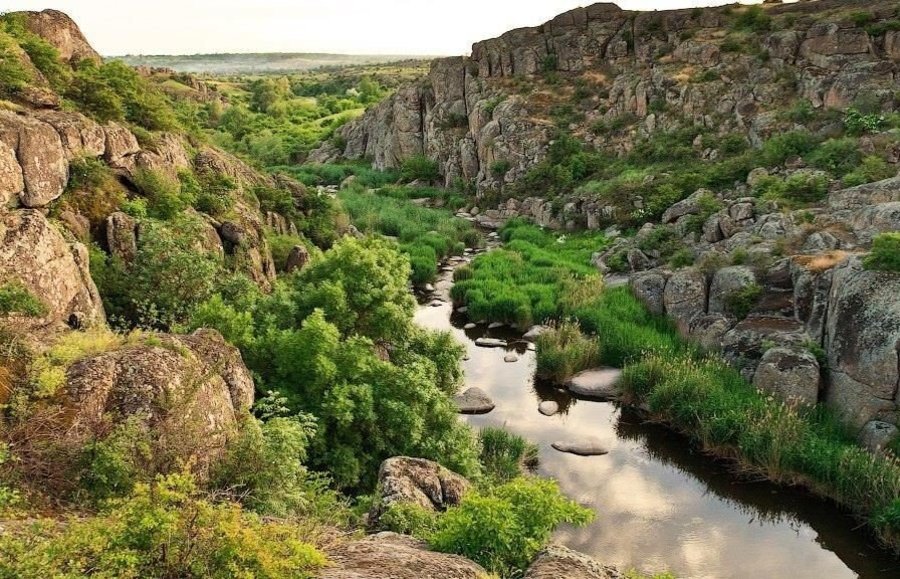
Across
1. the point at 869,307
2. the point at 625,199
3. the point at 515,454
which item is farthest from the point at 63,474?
the point at 625,199

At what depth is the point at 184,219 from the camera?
2192 centimetres

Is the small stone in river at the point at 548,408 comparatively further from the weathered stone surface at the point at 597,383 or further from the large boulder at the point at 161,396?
the large boulder at the point at 161,396

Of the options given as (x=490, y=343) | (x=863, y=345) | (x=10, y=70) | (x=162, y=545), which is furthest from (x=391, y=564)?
(x=490, y=343)

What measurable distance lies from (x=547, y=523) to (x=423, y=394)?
5.83m

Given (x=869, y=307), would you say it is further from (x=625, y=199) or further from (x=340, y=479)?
(x=625, y=199)

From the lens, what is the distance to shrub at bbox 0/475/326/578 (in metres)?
6.53

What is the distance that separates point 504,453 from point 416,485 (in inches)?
249

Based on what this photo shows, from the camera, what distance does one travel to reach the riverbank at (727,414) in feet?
53.0

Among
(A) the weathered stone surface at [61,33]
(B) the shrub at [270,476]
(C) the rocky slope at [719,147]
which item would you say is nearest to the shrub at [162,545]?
(B) the shrub at [270,476]

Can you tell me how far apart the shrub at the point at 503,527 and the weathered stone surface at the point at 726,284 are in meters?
16.5

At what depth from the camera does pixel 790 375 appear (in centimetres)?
1992

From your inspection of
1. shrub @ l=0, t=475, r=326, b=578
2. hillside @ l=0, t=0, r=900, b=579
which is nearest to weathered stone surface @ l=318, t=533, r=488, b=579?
hillside @ l=0, t=0, r=900, b=579

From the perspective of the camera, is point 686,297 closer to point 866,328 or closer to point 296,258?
point 866,328

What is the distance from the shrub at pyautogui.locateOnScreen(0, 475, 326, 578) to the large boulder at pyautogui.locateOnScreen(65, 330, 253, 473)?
2.31 metres
